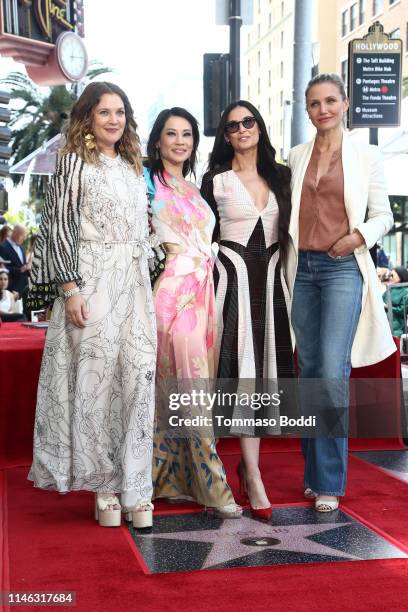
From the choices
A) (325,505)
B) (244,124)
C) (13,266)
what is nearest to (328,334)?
(325,505)

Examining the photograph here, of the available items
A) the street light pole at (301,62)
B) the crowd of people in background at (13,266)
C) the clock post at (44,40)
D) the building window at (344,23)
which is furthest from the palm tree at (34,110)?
the street light pole at (301,62)

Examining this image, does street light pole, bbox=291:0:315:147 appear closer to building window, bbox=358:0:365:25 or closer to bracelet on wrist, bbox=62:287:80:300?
bracelet on wrist, bbox=62:287:80:300

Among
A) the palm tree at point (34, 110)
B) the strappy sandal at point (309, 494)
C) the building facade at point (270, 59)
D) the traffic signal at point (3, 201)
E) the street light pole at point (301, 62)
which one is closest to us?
the strappy sandal at point (309, 494)

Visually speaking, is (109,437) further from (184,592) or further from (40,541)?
(184,592)

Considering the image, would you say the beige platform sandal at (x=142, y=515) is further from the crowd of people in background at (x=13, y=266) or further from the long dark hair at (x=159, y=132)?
the crowd of people in background at (x=13, y=266)

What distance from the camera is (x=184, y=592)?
307 centimetres

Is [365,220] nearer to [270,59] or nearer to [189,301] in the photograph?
[189,301]

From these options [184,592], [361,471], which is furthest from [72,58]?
[184,592]

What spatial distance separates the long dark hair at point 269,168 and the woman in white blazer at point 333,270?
0.12 ft

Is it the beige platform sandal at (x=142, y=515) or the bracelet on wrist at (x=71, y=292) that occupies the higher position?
the bracelet on wrist at (x=71, y=292)

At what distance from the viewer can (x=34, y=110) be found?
33.1 m

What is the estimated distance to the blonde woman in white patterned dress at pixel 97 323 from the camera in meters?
3.89

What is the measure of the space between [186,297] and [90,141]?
80 cm

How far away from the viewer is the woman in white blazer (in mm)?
4184
